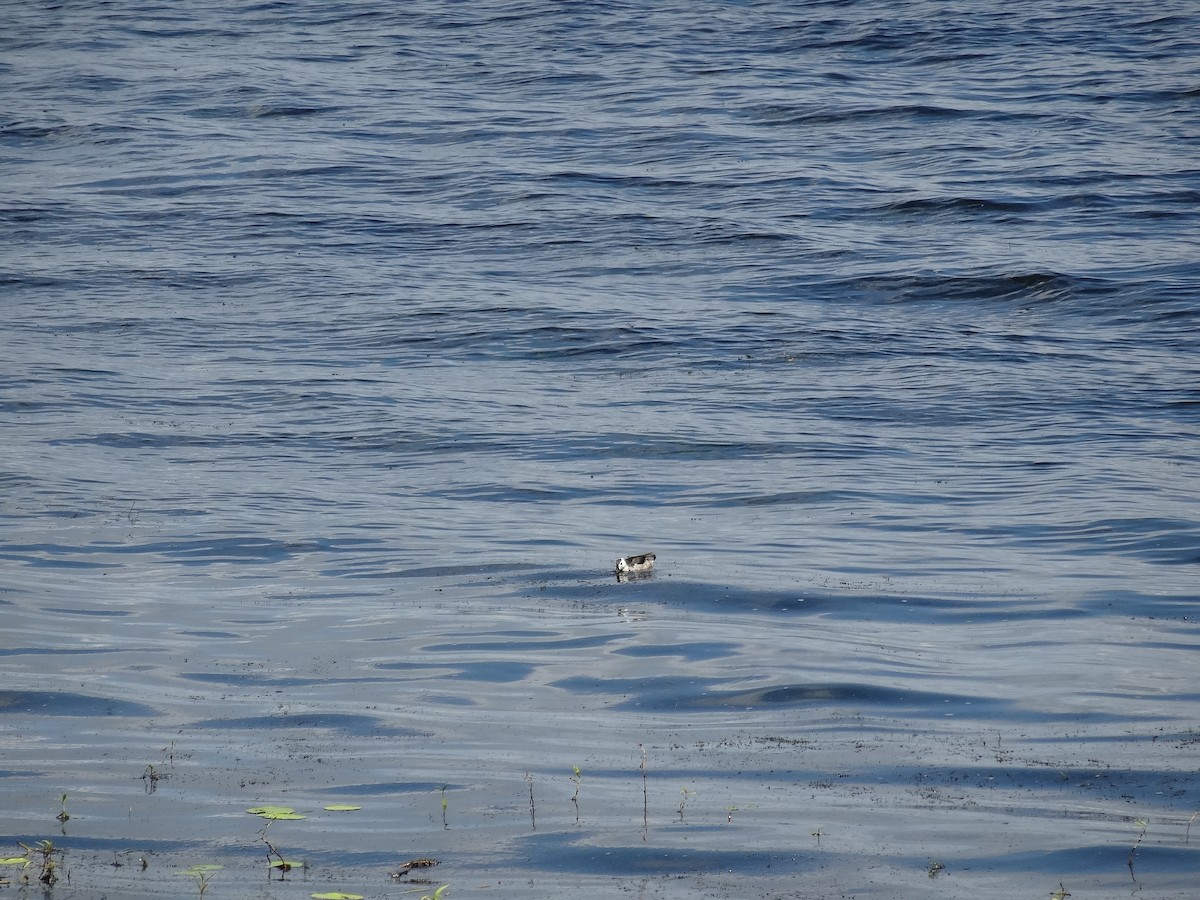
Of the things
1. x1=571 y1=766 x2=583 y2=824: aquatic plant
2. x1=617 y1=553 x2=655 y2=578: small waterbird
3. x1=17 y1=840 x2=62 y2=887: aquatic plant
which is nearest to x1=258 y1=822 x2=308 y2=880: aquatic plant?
x1=17 y1=840 x2=62 y2=887: aquatic plant

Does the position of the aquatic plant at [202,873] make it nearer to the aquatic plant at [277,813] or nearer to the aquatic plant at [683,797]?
the aquatic plant at [277,813]

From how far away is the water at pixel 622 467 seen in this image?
5426mm

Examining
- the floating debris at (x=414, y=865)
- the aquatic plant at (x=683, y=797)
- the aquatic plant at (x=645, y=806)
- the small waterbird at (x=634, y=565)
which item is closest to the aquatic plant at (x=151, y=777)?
the floating debris at (x=414, y=865)

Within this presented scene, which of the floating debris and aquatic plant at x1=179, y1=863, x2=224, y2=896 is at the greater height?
aquatic plant at x1=179, y1=863, x2=224, y2=896

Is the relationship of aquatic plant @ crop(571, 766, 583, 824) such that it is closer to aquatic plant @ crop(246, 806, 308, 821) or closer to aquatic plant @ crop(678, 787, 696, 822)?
aquatic plant @ crop(678, 787, 696, 822)

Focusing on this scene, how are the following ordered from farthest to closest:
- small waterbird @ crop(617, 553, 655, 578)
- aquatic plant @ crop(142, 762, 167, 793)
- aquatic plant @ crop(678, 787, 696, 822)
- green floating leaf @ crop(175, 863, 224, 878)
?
small waterbird @ crop(617, 553, 655, 578)
aquatic plant @ crop(142, 762, 167, 793)
aquatic plant @ crop(678, 787, 696, 822)
green floating leaf @ crop(175, 863, 224, 878)

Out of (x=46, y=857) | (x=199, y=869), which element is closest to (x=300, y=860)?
(x=199, y=869)

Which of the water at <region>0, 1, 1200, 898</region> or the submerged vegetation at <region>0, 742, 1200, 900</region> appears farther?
the water at <region>0, 1, 1200, 898</region>

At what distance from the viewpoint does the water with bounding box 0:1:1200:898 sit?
543 cm

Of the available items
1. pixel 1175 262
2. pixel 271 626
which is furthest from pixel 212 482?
pixel 1175 262

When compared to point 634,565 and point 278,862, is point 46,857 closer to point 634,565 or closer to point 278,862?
point 278,862

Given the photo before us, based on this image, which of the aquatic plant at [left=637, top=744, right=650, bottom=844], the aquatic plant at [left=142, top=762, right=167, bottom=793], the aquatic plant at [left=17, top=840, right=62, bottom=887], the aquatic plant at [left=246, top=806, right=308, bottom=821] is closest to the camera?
the aquatic plant at [left=17, top=840, right=62, bottom=887]

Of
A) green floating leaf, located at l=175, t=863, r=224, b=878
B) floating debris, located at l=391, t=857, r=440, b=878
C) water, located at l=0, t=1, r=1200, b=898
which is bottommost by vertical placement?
water, located at l=0, t=1, r=1200, b=898

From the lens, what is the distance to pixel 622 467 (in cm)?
1288
